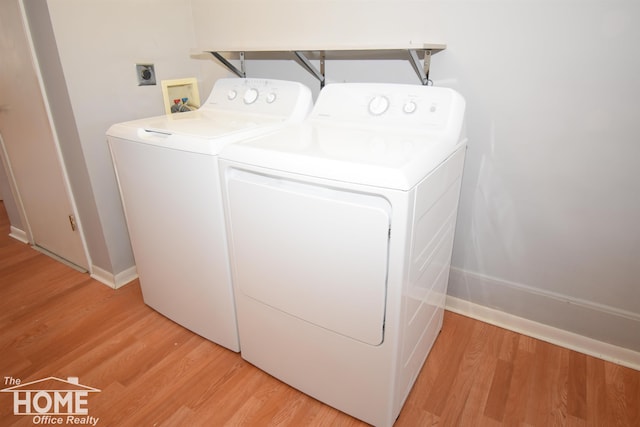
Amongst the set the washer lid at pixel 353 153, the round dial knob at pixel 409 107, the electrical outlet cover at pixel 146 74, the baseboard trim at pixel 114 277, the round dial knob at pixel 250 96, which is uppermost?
the electrical outlet cover at pixel 146 74

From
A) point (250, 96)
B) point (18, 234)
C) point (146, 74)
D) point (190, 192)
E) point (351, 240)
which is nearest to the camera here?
point (351, 240)

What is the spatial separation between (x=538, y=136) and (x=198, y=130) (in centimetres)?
125

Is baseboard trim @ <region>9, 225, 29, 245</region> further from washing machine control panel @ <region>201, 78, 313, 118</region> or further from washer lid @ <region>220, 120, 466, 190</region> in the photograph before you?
washer lid @ <region>220, 120, 466, 190</region>

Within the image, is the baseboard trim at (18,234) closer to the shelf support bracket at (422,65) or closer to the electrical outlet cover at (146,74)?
the electrical outlet cover at (146,74)

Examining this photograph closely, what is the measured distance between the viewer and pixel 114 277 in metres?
1.98

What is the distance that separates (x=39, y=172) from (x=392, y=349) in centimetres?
209

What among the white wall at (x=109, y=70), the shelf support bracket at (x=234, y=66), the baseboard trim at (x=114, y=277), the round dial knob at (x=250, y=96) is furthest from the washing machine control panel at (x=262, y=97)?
the baseboard trim at (x=114, y=277)

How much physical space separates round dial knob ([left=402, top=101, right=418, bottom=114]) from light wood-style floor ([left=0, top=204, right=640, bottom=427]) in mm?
971

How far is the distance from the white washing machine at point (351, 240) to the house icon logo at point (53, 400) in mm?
594

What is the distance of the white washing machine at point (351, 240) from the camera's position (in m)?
0.98

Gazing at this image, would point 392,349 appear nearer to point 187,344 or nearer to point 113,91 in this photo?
point 187,344

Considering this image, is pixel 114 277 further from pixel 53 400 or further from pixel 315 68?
pixel 315 68

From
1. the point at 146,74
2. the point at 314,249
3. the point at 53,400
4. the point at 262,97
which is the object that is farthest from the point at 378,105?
the point at 53,400

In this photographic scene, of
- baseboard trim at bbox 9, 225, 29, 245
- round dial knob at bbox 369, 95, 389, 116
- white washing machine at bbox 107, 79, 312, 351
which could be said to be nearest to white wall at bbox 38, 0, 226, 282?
white washing machine at bbox 107, 79, 312, 351
